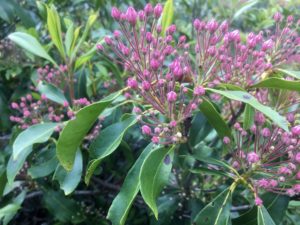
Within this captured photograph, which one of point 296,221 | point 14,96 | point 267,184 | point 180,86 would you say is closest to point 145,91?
point 180,86

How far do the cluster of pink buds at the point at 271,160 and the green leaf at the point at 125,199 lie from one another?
281 mm

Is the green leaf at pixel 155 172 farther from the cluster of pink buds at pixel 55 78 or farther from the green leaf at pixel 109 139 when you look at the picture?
the cluster of pink buds at pixel 55 78

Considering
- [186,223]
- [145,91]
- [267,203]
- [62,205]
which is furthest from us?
[62,205]

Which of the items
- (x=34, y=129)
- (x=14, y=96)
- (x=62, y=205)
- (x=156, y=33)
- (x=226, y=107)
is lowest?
(x=62, y=205)

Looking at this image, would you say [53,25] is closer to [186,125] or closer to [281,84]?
[186,125]

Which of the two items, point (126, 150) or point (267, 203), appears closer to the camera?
point (267, 203)

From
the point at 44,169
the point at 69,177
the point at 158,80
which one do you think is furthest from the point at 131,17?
the point at 44,169

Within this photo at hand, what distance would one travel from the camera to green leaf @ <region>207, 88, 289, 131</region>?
950 millimetres

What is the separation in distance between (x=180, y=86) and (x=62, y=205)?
86cm

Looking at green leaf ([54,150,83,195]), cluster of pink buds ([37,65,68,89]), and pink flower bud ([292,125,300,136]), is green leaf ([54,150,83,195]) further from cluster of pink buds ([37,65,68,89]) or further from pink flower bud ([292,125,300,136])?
pink flower bud ([292,125,300,136])

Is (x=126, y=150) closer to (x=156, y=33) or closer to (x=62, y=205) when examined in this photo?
(x=62, y=205)

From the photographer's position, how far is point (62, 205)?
1.68 metres

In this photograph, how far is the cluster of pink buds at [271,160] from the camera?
1074 millimetres

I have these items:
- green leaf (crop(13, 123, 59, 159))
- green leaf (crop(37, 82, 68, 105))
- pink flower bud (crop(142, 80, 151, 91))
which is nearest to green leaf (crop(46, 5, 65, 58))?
green leaf (crop(37, 82, 68, 105))
